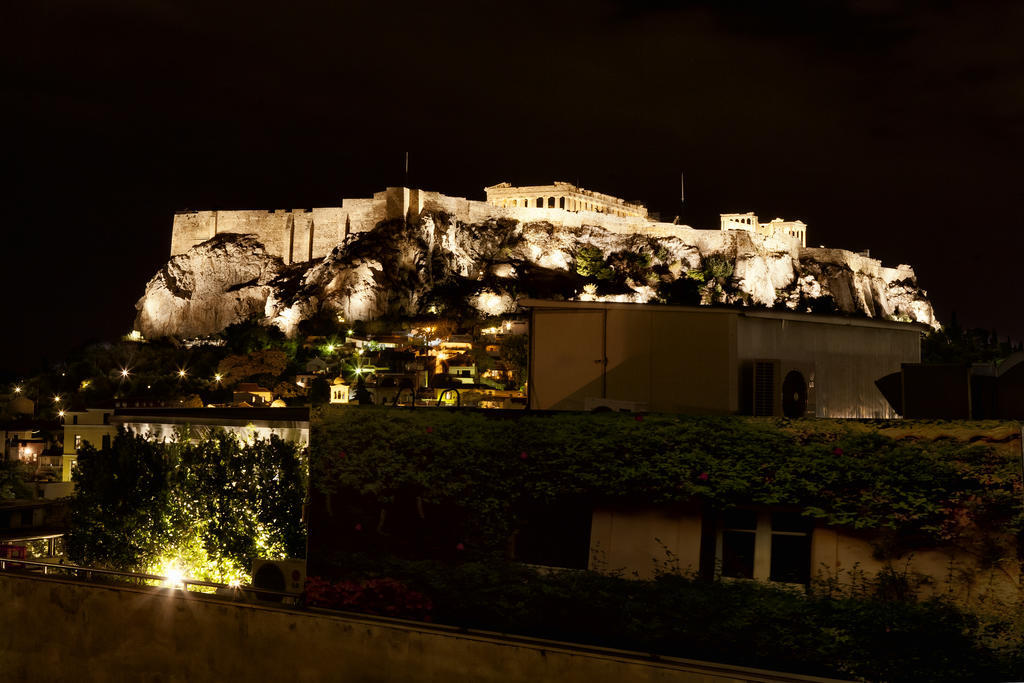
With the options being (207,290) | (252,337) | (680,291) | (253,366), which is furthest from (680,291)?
(207,290)

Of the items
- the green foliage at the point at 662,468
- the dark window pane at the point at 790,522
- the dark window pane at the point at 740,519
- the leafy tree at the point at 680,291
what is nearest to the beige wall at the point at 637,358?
the green foliage at the point at 662,468

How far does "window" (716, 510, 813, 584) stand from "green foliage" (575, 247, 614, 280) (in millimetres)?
60111

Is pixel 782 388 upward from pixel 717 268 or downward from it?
downward

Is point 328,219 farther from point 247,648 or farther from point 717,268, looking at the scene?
point 247,648

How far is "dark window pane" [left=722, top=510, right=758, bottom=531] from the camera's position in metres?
6.41

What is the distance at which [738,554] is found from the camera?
645 cm

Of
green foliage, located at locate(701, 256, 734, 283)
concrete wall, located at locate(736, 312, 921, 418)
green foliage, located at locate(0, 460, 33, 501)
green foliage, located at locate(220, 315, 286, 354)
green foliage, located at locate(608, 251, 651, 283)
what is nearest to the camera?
concrete wall, located at locate(736, 312, 921, 418)

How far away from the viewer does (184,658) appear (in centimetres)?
845

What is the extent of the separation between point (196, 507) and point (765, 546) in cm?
800

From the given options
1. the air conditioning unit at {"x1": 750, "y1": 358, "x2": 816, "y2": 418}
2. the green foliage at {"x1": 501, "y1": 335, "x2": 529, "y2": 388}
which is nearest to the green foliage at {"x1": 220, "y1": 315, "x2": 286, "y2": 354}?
the green foliage at {"x1": 501, "y1": 335, "x2": 529, "y2": 388}

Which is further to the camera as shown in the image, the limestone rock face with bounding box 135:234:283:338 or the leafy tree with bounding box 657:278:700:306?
the leafy tree with bounding box 657:278:700:306

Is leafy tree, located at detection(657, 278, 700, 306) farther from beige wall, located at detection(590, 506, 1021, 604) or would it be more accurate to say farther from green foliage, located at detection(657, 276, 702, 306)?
beige wall, located at detection(590, 506, 1021, 604)

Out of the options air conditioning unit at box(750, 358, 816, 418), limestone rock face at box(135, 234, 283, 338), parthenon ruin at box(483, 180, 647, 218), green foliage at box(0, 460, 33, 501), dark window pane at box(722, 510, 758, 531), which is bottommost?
green foliage at box(0, 460, 33, 501)

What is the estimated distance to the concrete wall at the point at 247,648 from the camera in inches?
256
